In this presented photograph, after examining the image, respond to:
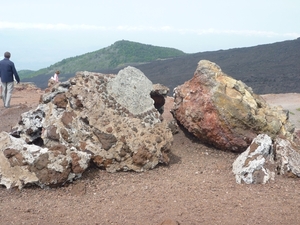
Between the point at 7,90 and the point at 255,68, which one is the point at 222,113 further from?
the point at 255,68

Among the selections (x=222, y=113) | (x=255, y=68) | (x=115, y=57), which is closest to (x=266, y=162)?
(x=222, y=113)

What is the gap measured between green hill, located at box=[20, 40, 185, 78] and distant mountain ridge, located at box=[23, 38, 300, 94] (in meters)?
10.7

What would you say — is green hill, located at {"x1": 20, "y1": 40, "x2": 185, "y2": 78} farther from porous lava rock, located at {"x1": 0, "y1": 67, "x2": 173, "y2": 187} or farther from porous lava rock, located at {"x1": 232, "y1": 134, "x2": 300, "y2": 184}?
porous lava rock, located at {"x1": 232, "y1": 134, "x2": 300, "y2": 184}

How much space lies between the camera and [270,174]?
6.21m

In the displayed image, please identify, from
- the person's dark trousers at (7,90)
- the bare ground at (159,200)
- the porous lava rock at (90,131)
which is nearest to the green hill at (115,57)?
the person's dark trousers at (7,90)

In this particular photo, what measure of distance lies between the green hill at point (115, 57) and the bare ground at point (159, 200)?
40.1 metres

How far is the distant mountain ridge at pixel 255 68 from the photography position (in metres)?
24.1

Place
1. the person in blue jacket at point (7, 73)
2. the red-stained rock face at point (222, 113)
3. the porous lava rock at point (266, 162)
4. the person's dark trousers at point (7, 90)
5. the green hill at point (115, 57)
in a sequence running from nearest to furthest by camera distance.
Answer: the porous lava rock at point (266, 162), the red-stained rock face at point (222, 113), the person in blue jacket at point (7, 73), the person's dark trousers at point (7, 90), the green hill at point (115, 57)

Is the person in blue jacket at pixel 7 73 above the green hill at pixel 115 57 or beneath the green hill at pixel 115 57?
above

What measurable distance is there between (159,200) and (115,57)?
44407 mm

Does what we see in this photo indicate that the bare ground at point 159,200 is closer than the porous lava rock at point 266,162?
Yes

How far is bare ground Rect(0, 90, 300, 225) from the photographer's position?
4992mm

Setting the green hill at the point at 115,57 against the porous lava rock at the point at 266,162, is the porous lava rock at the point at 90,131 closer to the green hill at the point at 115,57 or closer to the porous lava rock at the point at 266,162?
the porous lava rock at the point at 266,162

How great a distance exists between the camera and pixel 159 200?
5.46 metres
